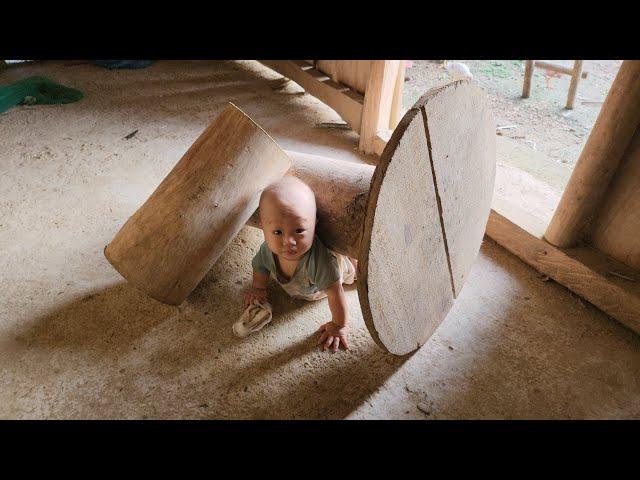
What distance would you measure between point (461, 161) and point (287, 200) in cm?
74

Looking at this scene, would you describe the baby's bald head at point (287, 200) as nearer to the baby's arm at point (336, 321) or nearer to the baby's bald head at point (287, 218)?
the baby's bald head at point (287, 218)

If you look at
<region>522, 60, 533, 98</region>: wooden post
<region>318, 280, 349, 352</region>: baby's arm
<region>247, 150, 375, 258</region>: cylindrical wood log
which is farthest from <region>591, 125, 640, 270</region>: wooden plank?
<region>522, 60, 533, 98</region>: wooden post

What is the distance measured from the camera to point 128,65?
5.18 meters

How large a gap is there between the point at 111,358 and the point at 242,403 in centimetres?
67

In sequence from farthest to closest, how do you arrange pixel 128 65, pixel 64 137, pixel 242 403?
1. pixel 128 65
2. pixel 64 137
3. pixel 242 403

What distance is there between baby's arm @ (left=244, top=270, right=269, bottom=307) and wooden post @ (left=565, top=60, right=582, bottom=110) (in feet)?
16.2

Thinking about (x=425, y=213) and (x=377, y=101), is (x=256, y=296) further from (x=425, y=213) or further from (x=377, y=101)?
(x=377, y=101)

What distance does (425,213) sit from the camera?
1.66 m

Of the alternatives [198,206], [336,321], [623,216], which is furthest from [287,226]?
[623,216]

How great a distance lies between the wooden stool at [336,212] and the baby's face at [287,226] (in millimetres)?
186

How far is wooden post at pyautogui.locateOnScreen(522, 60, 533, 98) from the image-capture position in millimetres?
5438

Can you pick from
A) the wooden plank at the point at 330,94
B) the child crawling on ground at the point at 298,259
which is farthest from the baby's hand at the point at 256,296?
the wooden plank at the point at 330,94

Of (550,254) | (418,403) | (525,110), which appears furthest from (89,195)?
(525,110)

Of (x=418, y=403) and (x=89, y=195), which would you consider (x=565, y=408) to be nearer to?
Answer: (x=418, y=403)
